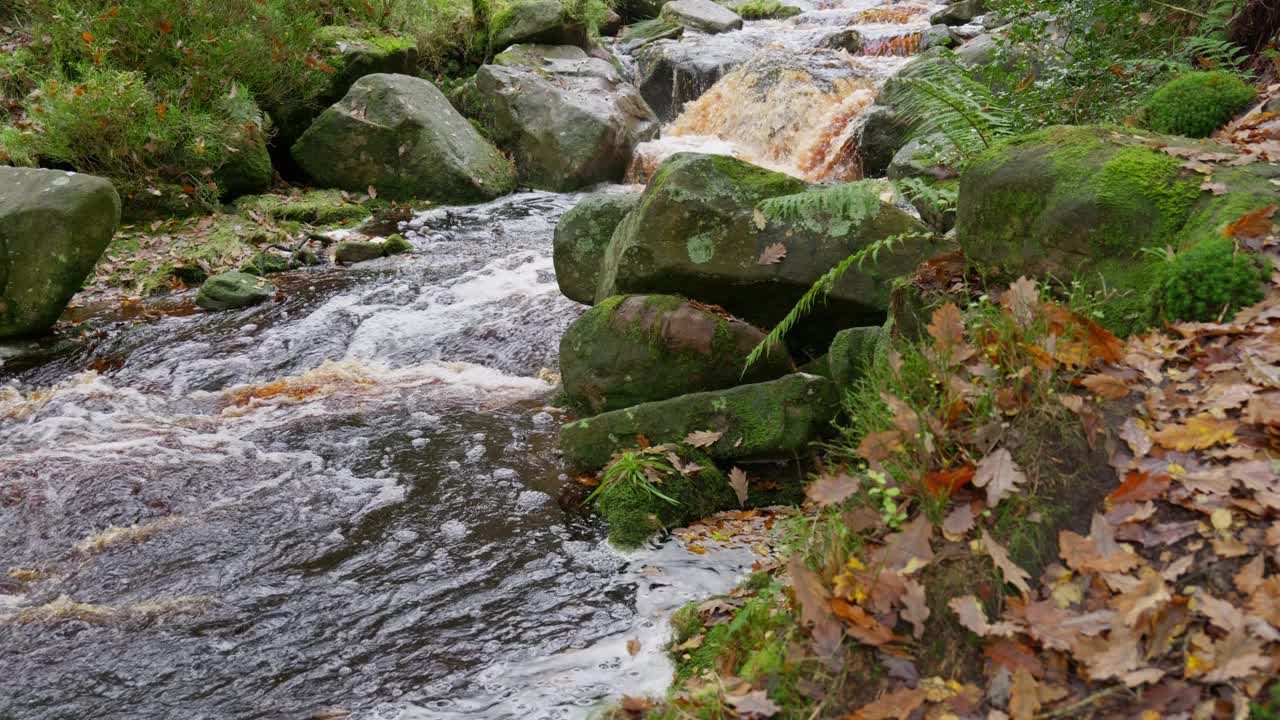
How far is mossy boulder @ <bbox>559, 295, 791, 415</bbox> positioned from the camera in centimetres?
557

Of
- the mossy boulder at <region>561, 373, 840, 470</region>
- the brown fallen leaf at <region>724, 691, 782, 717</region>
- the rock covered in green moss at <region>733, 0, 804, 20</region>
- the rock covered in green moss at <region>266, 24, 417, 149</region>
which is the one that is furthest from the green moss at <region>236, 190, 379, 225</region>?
the rock covered in green moss at <region>733, 0, 804, 20</region>

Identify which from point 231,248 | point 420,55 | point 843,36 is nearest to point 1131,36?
point 231,248

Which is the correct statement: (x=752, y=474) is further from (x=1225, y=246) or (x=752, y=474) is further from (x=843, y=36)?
(x=843, y=36)

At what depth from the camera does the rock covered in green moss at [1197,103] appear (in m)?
4.95

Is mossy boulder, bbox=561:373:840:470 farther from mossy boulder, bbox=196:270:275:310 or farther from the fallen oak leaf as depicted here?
mossy boulder, bbox=196:270:275:310

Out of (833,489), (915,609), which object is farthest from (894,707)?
(833,489)

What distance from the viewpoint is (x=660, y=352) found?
5613 mm

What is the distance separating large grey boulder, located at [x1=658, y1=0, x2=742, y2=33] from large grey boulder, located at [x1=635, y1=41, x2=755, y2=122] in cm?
275

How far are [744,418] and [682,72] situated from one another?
1329cm

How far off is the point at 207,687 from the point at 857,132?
10386 mm

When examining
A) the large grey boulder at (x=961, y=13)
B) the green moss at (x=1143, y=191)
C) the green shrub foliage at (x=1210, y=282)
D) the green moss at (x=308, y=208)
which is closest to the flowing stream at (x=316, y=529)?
the green shrub foliage at (x=1210, y=282)

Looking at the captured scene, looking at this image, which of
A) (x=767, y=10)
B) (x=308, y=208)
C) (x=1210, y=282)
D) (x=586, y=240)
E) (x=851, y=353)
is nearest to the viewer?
(x=1210, y=282)

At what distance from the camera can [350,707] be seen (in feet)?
11.0

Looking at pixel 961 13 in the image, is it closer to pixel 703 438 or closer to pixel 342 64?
pixel 342 64
